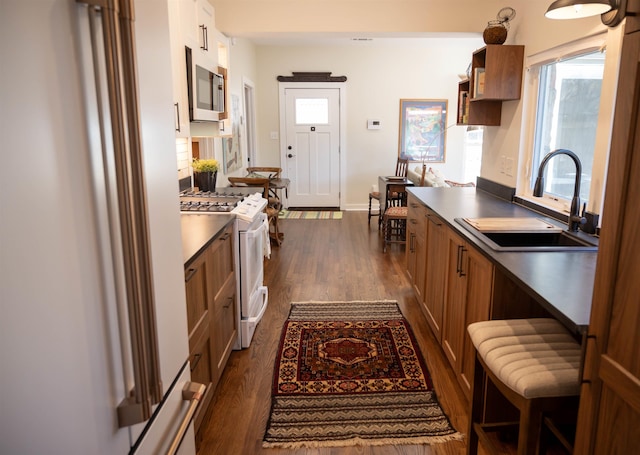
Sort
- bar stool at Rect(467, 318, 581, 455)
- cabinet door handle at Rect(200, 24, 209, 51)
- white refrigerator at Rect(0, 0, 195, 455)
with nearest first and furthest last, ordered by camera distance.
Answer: white refrigerator at Rect(0, 0, 195, 455)
bar stool at Rect(467, 318, 581, 455)
cabinet door handle at Rect(200, 24, 209, 51)

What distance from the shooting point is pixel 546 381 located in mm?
1438

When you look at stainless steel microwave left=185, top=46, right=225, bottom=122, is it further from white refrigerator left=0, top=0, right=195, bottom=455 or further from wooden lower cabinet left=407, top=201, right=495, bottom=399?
white refrigerator left=0, top=0, right=195, bottom=455

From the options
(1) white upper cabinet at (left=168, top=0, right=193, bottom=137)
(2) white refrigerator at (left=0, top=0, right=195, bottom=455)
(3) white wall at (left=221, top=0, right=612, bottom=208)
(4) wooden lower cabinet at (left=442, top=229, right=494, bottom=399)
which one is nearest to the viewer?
(2) white refrigerator at (left=0, top=0, right=195, bottom=455)

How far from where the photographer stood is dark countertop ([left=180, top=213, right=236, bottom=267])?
6.52ft

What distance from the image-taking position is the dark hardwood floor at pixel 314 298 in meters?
2.15

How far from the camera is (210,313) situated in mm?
2273

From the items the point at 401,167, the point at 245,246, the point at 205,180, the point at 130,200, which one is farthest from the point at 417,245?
the point at 401,167

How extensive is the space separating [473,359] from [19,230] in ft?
5.54

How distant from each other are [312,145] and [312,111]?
1.84 feet

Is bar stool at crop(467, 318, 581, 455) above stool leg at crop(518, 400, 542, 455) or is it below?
above

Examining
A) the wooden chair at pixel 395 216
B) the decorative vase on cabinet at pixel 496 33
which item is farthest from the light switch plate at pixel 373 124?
the decorative vase on cabinet at pixel 496 33

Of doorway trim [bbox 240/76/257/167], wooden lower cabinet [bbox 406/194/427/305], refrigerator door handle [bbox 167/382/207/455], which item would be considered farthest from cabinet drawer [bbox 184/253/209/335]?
doorway trim [bbox 240/76/257/167]

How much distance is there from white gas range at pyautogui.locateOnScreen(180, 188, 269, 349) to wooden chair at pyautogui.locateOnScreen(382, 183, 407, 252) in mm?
2298

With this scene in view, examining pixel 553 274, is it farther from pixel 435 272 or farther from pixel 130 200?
pixel 130 200
